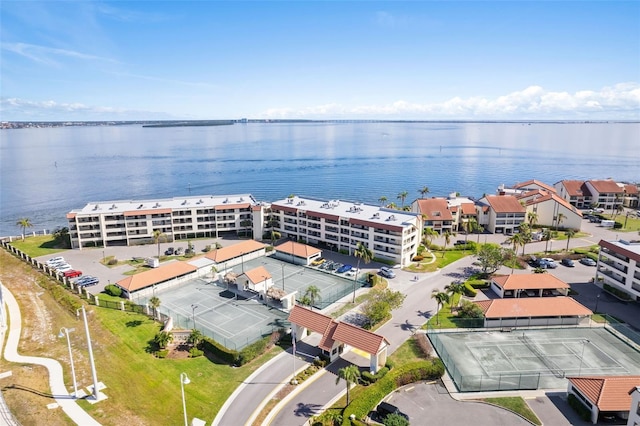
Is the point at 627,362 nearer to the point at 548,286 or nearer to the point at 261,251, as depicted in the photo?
the point at 548,286

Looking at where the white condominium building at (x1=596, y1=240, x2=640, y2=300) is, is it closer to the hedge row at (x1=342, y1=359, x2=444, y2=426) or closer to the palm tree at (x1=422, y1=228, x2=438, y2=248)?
the palm tree at (x1=422, y1=228, x2=438, y2=248)

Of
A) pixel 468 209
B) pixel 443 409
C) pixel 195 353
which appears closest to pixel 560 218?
pixel 468 209

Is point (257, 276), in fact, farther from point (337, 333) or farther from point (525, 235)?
point (525, 235)

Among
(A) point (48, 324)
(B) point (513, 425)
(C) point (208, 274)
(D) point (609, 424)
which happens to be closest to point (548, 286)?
(D) point (609, 424)

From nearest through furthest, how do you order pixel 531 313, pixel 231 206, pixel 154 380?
pixel 154 380 < pixel 531 313 < pixel 231 206

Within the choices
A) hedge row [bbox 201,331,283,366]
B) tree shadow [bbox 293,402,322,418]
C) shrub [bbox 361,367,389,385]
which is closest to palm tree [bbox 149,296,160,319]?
hedge row [bbox 201,331,283,366]

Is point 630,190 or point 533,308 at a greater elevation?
point 630,190
